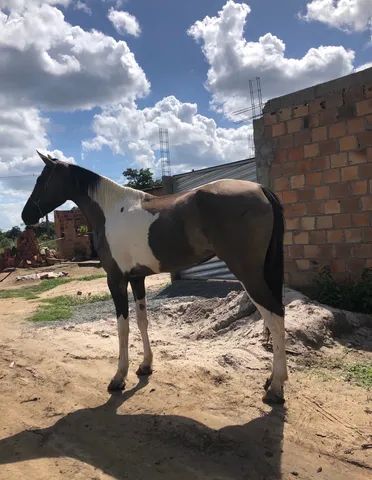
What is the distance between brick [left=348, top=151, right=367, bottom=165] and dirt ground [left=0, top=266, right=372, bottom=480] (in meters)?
2.13

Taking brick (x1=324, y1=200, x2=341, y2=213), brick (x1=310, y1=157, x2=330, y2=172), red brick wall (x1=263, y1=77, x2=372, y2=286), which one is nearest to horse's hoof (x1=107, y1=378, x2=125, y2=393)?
red brick wall (x1=263, y1=77, x2=372, y2=286)

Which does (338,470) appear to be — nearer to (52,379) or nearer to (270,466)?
(270,466)

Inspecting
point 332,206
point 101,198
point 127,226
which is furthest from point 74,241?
point 127,226

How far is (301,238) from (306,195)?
0.67m

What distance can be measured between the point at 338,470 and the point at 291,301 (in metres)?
3.37

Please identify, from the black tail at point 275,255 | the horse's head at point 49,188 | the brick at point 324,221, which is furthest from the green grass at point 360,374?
the horse's head at point 49,188

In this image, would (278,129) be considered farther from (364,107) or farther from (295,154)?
(364,107)

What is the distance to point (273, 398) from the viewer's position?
3.73 meters

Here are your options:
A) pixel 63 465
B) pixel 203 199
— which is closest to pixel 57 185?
pixel 203 199

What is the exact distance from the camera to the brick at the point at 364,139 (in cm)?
610

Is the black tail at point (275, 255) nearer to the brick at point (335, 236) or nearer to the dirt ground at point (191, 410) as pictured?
the dirt ground at point (191, 410)

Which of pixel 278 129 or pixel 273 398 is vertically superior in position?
pixel 278 129

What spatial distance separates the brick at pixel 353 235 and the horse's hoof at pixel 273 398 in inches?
128

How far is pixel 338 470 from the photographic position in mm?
2777
